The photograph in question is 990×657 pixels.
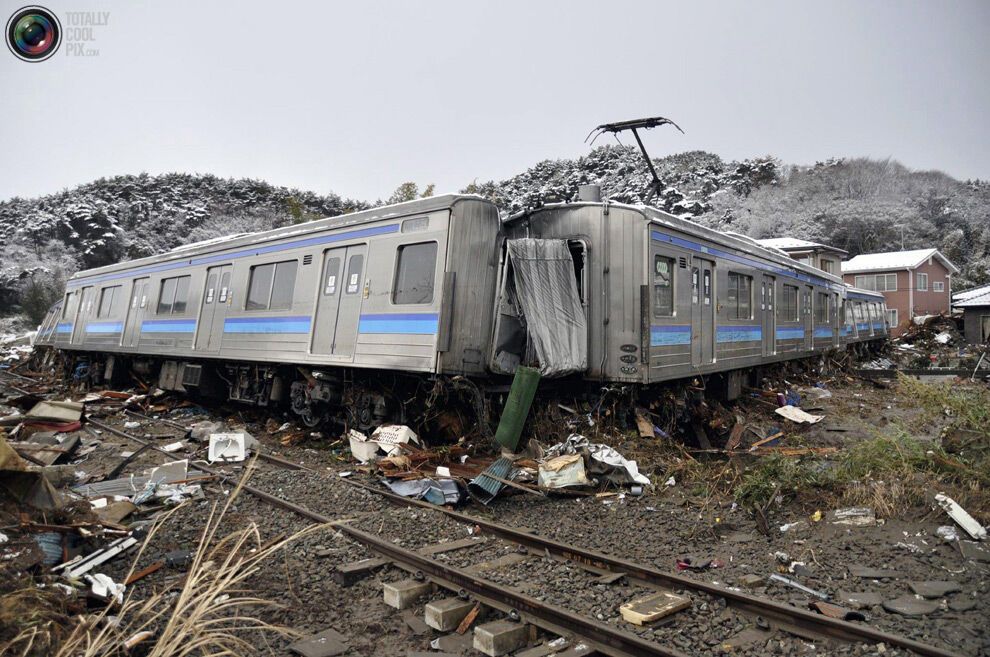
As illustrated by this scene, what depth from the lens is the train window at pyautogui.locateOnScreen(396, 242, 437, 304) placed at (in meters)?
7.86

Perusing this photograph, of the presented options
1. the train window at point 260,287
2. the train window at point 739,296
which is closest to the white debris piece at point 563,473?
the train window at point 739,296

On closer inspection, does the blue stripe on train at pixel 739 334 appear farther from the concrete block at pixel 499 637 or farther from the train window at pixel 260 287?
the concrete block at pixel 499 637

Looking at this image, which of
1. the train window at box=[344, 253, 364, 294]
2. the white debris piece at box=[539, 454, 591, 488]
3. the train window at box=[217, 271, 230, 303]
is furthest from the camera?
the train window at box=[217, 271, 230, 303]

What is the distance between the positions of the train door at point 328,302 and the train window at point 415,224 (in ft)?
4.31

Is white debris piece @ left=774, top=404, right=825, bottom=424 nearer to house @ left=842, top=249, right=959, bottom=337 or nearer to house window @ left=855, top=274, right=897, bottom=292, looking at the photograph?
house @ left=842, top=249, right=959, bottom=337

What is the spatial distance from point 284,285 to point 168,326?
4.49 meters

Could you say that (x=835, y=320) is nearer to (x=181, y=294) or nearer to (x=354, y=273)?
(x=354, y=273)

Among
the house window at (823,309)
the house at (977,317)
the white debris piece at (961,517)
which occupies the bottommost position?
the white debris piece at (961,517)

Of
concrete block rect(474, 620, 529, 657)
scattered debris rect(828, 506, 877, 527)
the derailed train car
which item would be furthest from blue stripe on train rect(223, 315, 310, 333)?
scattered debris rect(828, 506, 877, 527)

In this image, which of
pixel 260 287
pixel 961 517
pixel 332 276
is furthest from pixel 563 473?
pixel 260 287

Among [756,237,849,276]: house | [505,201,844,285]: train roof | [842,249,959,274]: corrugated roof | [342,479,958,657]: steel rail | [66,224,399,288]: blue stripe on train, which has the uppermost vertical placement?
[842,249,959,274]: corrugated roof

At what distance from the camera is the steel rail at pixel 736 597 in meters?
3.22

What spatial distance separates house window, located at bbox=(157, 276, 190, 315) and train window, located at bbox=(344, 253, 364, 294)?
212 inches

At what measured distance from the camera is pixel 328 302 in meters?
9.18
